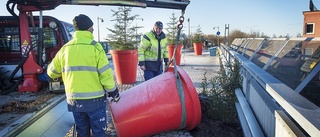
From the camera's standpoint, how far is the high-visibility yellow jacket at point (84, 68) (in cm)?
277

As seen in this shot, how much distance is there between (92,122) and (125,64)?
4438mm

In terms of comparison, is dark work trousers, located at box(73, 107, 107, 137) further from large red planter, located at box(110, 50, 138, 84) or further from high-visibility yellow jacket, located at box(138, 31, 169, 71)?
large red planter, located at box(110, 50, 138, 84)

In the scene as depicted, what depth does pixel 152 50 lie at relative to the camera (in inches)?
216

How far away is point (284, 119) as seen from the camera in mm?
1763

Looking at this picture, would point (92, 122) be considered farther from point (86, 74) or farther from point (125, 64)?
point (125, 64)

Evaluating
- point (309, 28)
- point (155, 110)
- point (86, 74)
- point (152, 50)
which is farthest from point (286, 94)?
point (309, 28)

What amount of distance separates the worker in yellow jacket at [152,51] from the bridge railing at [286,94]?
2116 millimetres

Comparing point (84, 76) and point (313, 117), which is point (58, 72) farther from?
point (313, 117)

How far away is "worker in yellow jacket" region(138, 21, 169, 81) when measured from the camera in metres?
5.40

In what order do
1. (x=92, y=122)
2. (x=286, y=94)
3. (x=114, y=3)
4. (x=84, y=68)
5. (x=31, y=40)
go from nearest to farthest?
(x=286, y=94), (x=84, y=68), (x=92, y=122), (x=114, y=3), (x=31, y=40)

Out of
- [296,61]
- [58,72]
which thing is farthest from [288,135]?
[58,72]

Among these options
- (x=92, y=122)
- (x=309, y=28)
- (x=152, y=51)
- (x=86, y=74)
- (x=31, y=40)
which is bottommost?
(x=92, y=122)

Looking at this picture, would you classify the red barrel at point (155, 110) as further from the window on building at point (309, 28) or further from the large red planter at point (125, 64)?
the window on building at point (309, 28)

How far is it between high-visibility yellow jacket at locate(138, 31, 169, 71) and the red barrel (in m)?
2.11
